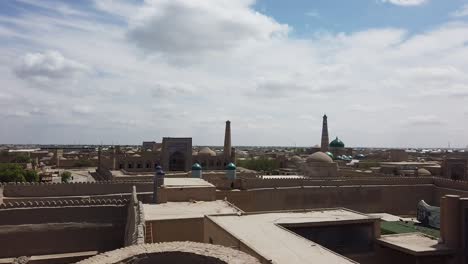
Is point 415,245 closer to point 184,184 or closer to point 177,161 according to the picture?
point 184,184

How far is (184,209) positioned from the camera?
15055mm

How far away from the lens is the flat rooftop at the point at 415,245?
1183 centimetres

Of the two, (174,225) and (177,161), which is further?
(177,161)

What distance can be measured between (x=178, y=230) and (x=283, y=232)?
3892 mm

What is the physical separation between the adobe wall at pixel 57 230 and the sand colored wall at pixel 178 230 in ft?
6.81

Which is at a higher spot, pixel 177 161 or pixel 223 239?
pixel 177 161

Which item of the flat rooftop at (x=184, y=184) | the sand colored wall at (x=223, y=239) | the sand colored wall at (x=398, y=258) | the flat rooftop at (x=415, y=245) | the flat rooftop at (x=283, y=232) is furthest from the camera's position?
the flat rooftop at (x=184, y=184)

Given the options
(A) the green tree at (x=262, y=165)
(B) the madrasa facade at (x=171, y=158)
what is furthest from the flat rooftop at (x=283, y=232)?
(A) the green tree at (x=262, y=165)

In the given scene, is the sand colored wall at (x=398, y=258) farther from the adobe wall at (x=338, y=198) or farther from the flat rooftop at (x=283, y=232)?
the adobe wall at (x=338, y=198)

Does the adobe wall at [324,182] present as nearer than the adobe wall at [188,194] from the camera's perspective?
No

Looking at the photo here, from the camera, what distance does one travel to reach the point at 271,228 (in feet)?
35.6

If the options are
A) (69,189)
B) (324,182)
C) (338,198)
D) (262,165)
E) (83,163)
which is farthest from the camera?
(83,163)

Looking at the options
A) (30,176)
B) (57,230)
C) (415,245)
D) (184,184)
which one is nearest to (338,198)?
(184,184)

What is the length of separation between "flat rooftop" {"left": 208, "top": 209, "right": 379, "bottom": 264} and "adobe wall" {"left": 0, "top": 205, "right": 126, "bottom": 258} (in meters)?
4.44
